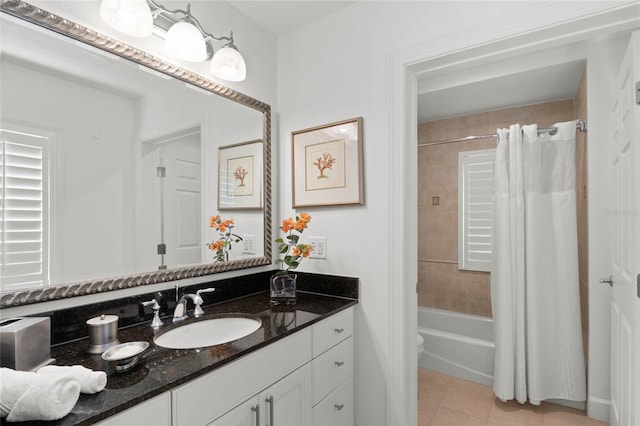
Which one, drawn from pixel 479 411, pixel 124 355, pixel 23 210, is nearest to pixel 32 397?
pixel 124 355

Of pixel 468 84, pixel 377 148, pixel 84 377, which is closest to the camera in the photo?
pixel 84 377

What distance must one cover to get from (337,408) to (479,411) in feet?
3.98

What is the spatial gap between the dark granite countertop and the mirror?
0.21m

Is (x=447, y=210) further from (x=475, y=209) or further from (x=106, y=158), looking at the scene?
(x=106, y=158)

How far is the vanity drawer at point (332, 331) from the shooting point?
4.66 ft

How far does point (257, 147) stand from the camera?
74.4 inches

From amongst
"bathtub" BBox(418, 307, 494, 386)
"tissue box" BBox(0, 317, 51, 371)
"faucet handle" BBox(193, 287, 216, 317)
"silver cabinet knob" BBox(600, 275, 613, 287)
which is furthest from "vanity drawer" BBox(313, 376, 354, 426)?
"silver cabinet knob" BBox(600, 275, 613, 287)

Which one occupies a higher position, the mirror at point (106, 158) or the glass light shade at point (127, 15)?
the glass light shade at point (127, 15)

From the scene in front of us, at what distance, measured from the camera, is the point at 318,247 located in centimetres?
184

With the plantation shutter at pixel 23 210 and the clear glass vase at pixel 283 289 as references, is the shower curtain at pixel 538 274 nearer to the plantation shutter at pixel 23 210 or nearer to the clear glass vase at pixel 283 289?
the clear glass vase at pixel 283 289

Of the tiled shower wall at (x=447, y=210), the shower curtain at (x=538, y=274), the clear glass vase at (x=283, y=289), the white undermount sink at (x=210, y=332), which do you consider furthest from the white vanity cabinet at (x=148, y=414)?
the tiled shower wall at (x=447, y=210)

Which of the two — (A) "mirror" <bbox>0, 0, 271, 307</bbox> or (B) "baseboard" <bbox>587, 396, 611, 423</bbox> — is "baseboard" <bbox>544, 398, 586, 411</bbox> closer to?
(B) "baseboard" <bbox>587, 396, 611, 423</bbox>

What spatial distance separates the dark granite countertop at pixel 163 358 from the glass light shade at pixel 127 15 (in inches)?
44.9

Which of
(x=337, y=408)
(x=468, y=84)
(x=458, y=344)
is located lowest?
(x=458, y=344)
